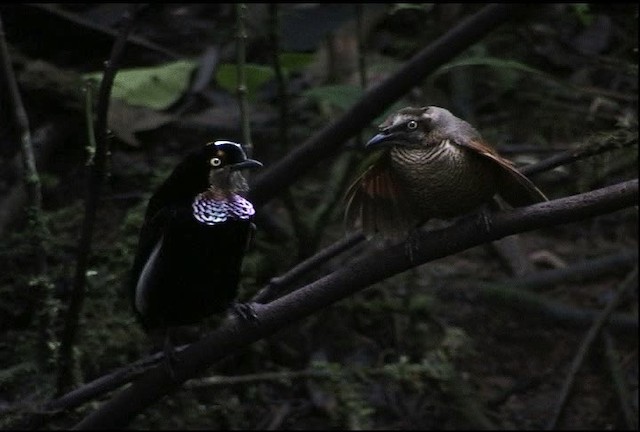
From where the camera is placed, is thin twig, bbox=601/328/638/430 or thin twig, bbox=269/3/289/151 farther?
thin twig, bbox=601/328/638/430

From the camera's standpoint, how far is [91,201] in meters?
2.47

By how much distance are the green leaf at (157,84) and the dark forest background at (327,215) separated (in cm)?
1

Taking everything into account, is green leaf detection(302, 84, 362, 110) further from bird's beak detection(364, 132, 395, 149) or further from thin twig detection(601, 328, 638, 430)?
thin twig detection(601, 328, 638, 430)

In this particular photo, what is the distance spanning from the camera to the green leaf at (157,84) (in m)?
4.19

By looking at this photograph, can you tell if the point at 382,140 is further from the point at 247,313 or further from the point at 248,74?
the point at 248,74

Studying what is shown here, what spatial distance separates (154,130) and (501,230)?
2.57 meters

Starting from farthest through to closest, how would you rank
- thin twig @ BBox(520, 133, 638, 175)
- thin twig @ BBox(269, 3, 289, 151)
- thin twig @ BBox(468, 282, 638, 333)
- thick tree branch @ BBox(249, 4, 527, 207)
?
thin twig @ BBox(468, 282, 638, 333), thin twig @ BBox(269, 3, 289, 151), thick tree branch @ BBox(249, 4, 527, 207), thin twig @ BBox(520, 133, 638, 175)

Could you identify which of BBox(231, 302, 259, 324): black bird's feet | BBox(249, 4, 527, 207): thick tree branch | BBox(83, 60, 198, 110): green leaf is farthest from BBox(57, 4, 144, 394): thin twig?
BBox(83, 60, 198, 110): green leaf

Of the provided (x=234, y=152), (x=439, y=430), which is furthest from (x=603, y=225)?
(x=234, y=152)

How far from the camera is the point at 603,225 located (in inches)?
193

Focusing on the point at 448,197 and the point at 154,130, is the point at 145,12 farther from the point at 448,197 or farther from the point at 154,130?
the point at 448,197

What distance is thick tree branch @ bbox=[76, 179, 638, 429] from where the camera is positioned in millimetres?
2148

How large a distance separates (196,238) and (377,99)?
41.8 inches

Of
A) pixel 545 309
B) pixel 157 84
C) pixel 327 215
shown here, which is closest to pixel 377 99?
pixel 327 215
